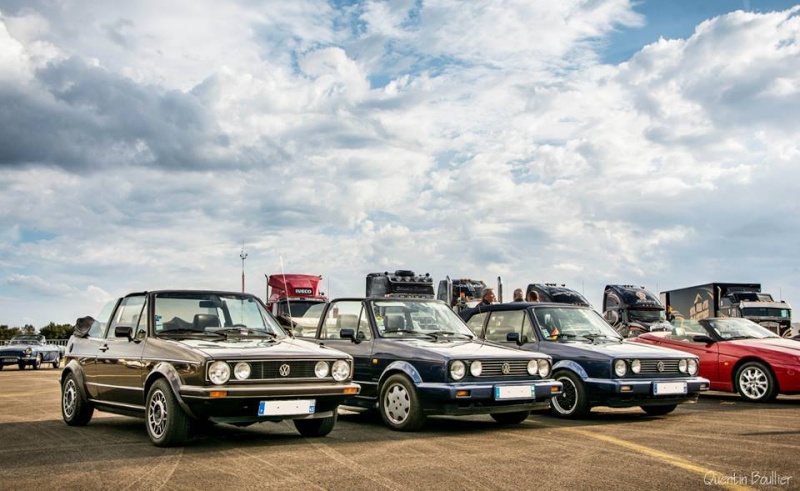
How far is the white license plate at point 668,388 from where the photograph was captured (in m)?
11.3

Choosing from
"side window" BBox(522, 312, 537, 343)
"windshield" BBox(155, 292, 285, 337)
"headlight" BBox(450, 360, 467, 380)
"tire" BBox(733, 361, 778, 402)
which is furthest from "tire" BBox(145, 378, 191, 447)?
"tire" BBox(733, 361, 778, 402)

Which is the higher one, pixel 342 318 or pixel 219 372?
pixel 342 318

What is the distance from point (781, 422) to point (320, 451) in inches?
243

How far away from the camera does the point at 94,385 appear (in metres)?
10.2

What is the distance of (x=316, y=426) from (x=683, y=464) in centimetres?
385

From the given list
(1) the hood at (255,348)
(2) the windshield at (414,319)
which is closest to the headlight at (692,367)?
(2) the windshield at (414,319)

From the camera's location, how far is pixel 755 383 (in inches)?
555

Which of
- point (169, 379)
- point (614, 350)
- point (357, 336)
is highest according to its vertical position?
point (357, 336)

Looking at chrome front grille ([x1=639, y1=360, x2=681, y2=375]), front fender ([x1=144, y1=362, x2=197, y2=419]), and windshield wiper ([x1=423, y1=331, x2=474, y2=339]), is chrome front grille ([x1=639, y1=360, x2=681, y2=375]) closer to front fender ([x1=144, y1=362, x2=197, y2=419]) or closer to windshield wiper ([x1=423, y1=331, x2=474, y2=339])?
windshield wiper ([x1=423, y1=331, x2=474, y2=339])

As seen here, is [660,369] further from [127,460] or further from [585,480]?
[127,460]

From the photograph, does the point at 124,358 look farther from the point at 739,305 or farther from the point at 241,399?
the point at 739,305

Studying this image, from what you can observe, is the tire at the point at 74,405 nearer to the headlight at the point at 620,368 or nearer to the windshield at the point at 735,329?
the headlight at the point at 620,368
